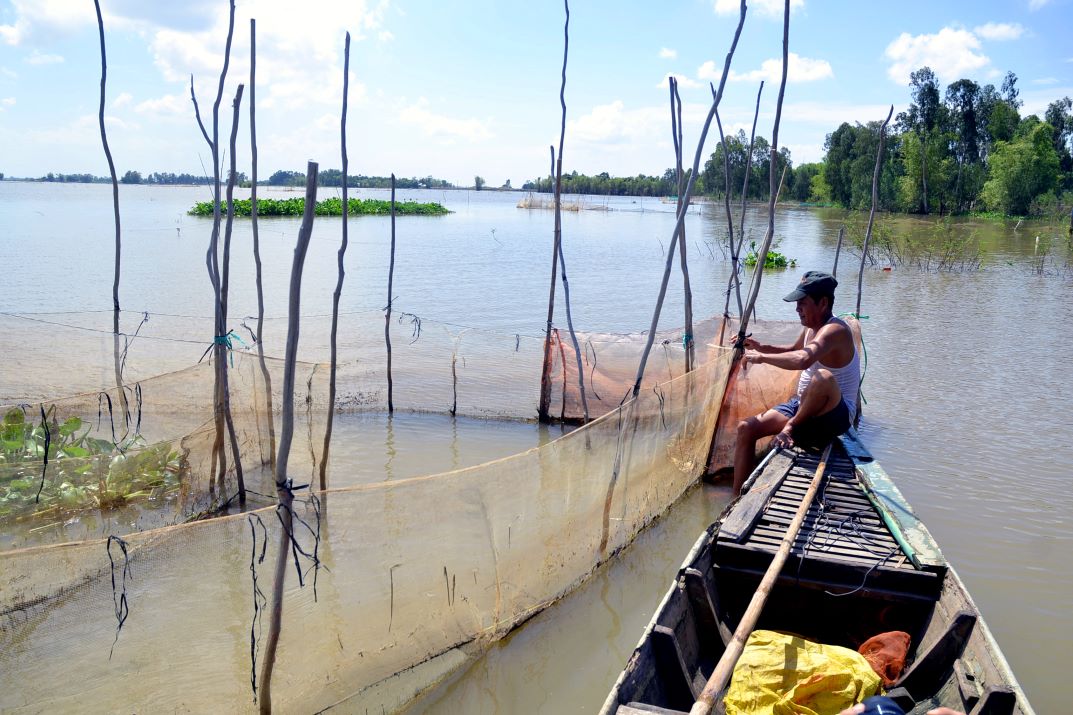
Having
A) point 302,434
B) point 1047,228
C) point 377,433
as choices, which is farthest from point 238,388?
point 1047,228

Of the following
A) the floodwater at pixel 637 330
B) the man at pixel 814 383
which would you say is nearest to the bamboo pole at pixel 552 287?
the floodwater at pixel 637 330

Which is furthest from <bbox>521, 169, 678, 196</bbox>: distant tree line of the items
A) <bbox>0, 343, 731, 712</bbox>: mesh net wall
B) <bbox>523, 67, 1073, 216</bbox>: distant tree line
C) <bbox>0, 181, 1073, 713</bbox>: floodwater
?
<bbox>0, 343, 731, 712</bbox>: mesh net wall

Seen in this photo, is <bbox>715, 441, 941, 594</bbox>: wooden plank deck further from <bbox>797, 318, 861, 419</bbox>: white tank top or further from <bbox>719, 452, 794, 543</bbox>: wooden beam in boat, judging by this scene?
<bbox>797, 318, 861, 419</bbox>: white tank top

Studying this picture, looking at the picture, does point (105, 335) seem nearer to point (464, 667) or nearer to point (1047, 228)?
point (464, 667)

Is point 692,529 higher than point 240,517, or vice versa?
point 240,517

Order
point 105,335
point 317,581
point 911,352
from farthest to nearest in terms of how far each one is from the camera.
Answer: point 911,352
point 105,335
point 317,581

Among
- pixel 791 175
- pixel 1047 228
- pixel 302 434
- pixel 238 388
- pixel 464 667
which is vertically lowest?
pixel 464 667

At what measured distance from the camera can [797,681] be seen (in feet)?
8.76

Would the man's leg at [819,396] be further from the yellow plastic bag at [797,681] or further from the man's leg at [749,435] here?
the yellow plastic bag at [797,681]

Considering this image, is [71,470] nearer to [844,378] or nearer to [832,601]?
[832,601]

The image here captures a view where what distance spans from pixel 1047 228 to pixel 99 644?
36874 mm

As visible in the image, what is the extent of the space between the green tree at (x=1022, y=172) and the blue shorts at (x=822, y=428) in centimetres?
3862

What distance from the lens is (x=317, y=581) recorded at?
267 cm

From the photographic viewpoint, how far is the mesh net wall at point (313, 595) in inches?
91.6
